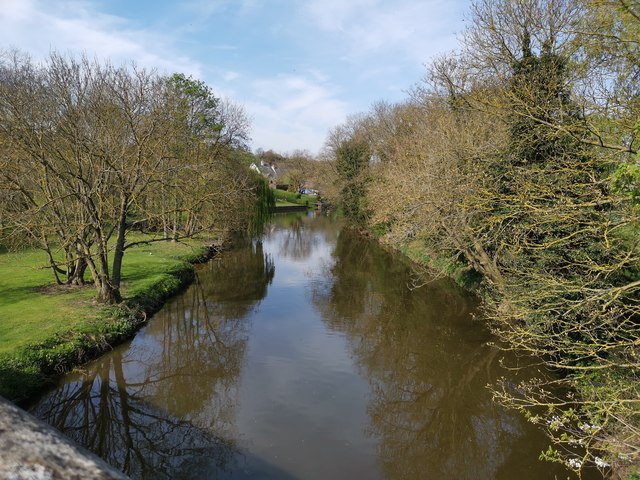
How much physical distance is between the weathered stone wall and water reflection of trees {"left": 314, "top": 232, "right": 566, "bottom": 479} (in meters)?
7.72

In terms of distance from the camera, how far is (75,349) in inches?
456

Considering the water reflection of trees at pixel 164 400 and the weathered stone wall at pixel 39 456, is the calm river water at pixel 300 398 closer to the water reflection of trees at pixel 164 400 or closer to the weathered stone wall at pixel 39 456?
the water reflection of trees at pixel 164 400

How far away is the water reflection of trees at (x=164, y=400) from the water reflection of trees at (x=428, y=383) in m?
3.41

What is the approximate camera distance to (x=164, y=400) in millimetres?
10609

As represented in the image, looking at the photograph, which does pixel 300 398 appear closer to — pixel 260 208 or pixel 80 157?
pixel 80 157

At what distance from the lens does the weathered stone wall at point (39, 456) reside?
133cm

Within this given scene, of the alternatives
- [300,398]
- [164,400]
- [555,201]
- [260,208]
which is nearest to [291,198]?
[260,208]

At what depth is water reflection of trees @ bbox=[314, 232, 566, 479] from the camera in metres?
8.70

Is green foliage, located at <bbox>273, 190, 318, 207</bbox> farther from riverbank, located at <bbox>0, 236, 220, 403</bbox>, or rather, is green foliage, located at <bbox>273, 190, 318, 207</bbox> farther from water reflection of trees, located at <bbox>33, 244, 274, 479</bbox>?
water reflection of trees, located at <bbox>33, 244, 274, 479</bbox>

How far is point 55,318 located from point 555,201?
13.0 meters

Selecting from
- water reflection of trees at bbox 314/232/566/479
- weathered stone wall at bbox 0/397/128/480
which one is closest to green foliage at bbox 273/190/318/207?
water reflection of trees at bbox 314/232/566/479

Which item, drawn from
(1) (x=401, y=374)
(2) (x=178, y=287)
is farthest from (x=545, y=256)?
(2) (x=178, y=287)

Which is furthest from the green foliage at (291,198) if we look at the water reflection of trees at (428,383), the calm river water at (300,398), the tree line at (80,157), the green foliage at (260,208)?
the tree line at (80,157)

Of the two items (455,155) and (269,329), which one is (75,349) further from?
(455,155)
